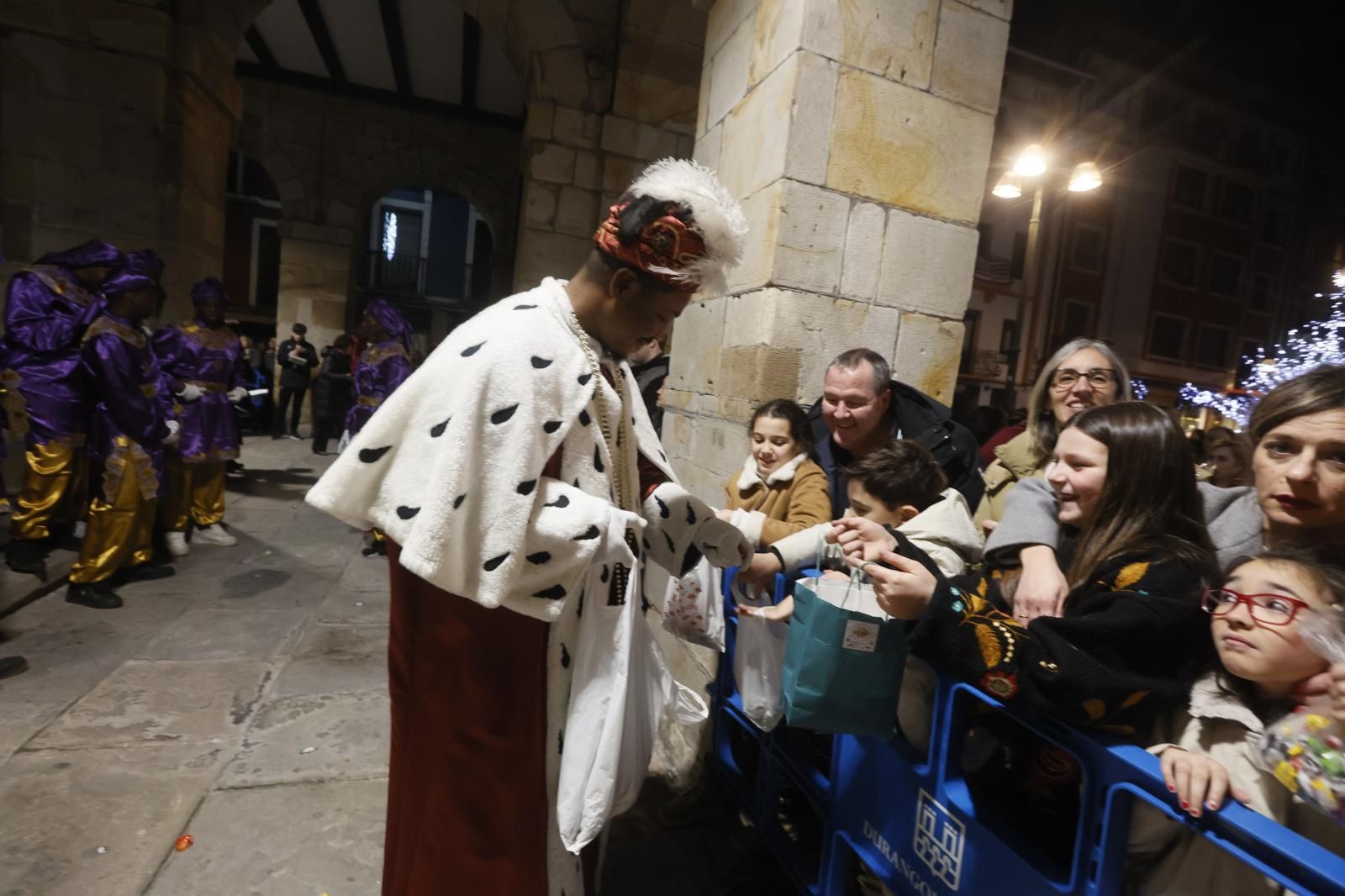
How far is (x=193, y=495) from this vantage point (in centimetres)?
522

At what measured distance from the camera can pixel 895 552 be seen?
1.53 m

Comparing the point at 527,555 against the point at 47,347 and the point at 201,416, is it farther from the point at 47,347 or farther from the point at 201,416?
the point at 201,416

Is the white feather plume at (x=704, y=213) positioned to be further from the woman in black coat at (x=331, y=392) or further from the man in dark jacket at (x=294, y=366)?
the man in dark jacket at (x=294, y=366)

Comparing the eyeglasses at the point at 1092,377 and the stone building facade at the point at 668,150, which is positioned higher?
the stone building facade at the point at 668,150

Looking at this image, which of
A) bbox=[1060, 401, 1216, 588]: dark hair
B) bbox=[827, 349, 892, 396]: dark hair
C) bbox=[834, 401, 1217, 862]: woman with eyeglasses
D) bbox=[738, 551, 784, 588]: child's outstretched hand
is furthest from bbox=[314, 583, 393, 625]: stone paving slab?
bbox=[1060, 401, 1216, 588]: dark hair

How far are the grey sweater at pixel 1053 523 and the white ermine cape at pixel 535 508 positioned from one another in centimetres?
91

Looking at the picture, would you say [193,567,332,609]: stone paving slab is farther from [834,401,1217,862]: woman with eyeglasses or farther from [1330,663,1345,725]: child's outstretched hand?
[1330,663,1345,725]: child's outstretched hand

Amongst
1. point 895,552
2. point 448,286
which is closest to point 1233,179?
point 448,286

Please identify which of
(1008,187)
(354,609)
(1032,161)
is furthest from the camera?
(1008,187)

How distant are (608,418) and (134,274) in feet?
14.0

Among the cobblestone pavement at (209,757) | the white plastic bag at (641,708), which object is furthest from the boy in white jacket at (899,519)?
the cobblestone pavement at (209,757)

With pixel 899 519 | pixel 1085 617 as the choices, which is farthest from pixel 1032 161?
pixel 1085 617

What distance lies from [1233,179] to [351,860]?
95.9ft

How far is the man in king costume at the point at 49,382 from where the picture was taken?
12.7ft
